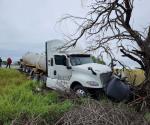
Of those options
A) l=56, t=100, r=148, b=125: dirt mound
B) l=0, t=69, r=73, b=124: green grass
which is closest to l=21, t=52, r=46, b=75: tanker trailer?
l=0, t=69, r=73, b=124: green grass

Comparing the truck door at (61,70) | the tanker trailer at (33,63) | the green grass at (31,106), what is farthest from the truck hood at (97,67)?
the tanker trailer at (33,63)

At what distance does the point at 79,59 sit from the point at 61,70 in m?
1.21

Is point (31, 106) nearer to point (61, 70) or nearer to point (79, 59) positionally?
point (79, 59)

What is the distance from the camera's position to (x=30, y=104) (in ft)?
41.3

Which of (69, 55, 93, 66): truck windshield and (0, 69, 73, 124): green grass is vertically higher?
(69, 55, 93, 66): truck windshield

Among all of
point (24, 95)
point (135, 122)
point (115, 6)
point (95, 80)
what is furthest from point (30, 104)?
point (115, 6)

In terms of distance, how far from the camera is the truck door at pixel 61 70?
2053 cm

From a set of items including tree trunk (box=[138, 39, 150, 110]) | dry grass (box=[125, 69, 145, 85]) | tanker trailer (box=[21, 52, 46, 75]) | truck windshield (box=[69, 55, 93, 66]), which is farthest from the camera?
tanker trailer (box=[21, 52, 46, 75])

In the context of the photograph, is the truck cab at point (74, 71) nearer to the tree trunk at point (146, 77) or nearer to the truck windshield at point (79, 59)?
the truck windshield at point (79, 59)

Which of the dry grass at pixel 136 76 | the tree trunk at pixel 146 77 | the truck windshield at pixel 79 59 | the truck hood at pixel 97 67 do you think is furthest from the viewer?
the truck windshield at pixel 79 59

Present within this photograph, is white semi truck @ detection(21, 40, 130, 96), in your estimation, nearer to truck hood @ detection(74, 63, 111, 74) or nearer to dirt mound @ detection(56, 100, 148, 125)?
truck hood @ detection(74, 63, 111, 74)

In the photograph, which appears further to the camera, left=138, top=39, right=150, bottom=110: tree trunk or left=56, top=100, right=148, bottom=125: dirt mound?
left=138, top=39, right=150, bottom=110: tree trunk

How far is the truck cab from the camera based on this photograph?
18562mm

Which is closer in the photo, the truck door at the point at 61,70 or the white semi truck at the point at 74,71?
the white semi truck at the point at 74,71
